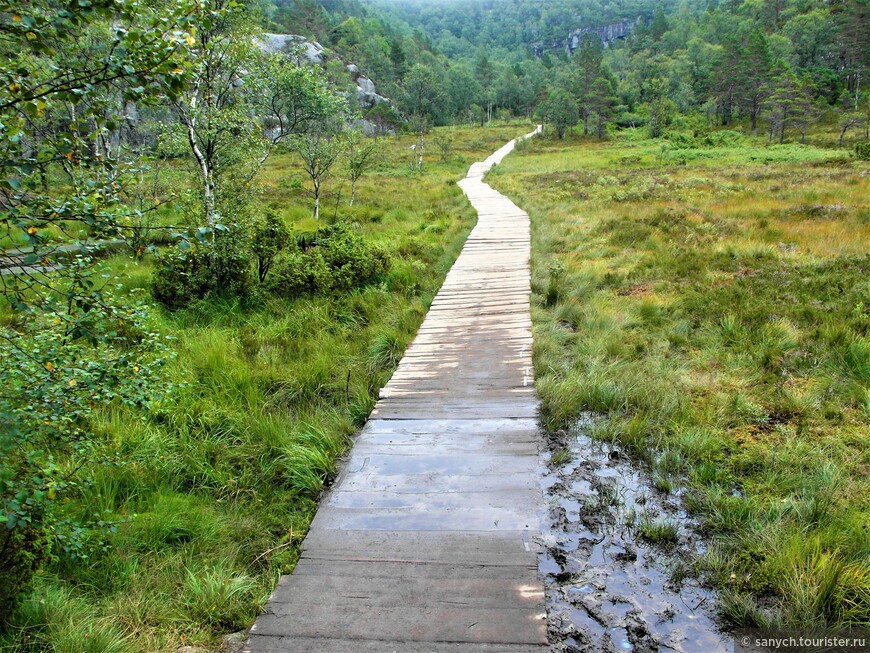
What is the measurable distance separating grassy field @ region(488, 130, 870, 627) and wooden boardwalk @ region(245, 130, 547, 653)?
0.70 metres

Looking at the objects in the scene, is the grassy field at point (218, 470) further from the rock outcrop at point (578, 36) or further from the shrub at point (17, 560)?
the rock outcrop at point (578, 36)

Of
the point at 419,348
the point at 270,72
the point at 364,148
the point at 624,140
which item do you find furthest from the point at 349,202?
the point at 624,140

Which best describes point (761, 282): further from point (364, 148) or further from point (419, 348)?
point (364, 148)

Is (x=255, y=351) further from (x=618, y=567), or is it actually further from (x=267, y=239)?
(x=618, y=567)

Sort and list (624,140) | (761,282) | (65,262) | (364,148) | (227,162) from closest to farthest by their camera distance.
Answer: (65,262)
(761,282)
(227,162)
(364,148)
(624,140)

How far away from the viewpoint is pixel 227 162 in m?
10.7

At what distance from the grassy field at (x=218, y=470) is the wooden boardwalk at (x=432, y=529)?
10.9 inches

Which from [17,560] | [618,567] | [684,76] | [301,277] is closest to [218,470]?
[17,560]

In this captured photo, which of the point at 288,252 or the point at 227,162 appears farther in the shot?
the point at 227,162

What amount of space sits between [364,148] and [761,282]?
1729 centimetres

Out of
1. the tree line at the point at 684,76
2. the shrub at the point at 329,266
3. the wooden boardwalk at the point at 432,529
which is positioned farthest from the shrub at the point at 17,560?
the tree line at the point at 684,76

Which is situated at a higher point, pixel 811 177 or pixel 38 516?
→ pixel 811 177

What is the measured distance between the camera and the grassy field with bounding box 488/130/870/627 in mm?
3109

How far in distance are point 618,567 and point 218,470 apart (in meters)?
3.23
